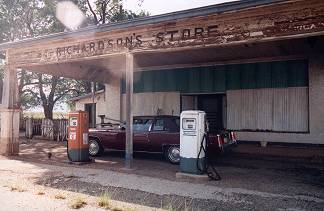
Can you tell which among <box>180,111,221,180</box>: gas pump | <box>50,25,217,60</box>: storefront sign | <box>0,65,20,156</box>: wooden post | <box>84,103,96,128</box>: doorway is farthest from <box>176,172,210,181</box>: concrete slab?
<box>84,103,96,128</box>: doorway

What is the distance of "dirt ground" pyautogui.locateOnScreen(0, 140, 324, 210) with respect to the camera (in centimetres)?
690

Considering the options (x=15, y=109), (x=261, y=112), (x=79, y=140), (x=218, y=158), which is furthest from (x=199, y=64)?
(x=15, y=109)

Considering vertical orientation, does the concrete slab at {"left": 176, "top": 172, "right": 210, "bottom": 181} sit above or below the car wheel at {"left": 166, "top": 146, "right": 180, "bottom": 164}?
below

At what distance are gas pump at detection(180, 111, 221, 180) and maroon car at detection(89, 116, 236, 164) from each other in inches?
66.7

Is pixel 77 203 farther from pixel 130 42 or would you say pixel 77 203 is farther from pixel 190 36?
pixel 130 42

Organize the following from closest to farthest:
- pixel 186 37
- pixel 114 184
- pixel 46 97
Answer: pixel 114 184, pixel 186 37, pixel 46 97

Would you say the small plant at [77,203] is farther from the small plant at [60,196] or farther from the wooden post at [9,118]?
the wooden post at [9,118]

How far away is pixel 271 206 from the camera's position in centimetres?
666

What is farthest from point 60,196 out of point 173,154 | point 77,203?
point 173,154

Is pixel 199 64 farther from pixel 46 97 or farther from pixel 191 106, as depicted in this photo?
pixel 46 97

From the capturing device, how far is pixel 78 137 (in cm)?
1168

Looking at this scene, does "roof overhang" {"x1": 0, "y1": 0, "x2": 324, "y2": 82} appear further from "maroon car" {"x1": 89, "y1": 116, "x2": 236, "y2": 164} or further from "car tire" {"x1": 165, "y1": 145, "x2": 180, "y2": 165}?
"car tire" {"x1": 165, "y1": 145, "x2": 180, "y2": 165}

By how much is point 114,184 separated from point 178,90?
8532 millimetres

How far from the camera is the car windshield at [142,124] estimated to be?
40.6ft
